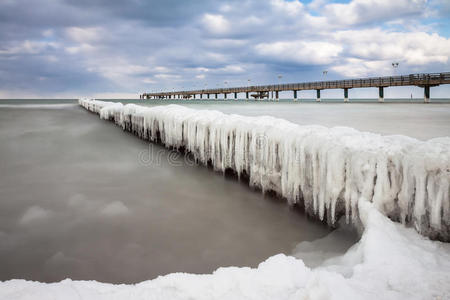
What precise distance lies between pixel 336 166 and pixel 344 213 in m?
0.64

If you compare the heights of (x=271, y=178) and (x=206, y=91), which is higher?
(x=206, y=91)

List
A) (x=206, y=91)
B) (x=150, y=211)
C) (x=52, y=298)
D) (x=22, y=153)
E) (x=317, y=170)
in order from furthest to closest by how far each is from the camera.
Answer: (x=206, y=91), (x=22, y=153), (x=150, y=211), (x=317, y=170), (x=52, y=298)

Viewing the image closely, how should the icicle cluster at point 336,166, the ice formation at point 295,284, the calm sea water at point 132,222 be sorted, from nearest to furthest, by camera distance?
the ice formation at point 295,284 → the icicle cluster at point 336,166 → the calm sea water at point 132,222

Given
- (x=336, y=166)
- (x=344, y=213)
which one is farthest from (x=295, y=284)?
(x=344, y=213)

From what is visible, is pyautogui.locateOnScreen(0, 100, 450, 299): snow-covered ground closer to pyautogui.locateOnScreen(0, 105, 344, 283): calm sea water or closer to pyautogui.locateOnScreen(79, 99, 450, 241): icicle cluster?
pyautogui.locateOnScreen(79, 99, 450, 241): icicle cluster

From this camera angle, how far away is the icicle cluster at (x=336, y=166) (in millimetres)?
2537

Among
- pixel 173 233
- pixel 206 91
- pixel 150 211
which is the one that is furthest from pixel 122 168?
pixel 206 91

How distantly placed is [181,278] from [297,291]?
2.46 feet

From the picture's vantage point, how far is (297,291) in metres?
1.77

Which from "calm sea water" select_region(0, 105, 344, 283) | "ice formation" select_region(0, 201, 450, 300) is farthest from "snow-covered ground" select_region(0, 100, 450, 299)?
"calm sea water" select_region(0, 105, 344, 283)

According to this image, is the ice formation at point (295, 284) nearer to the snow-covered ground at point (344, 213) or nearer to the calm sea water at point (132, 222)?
the snow-covered ground at point (344, 213)

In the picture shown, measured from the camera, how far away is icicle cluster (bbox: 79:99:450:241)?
8.32 feet

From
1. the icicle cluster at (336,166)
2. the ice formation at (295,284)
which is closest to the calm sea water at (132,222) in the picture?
the icicle cluster at (336,166)

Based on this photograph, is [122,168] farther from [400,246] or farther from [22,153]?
[400,246]
